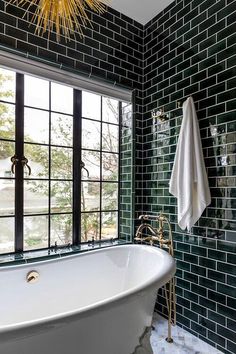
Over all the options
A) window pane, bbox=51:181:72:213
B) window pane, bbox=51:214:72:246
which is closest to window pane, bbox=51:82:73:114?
window pane, bbox=51:181:72:213

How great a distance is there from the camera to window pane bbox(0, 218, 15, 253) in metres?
1.96

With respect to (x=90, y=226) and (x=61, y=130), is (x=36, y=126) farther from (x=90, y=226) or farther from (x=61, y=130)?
(x=90, y=226)

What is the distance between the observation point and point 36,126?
214 cm

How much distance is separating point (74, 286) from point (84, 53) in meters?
2.00

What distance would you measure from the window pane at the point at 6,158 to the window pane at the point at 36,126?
157 mm

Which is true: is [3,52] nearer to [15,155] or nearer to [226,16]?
[15,155]

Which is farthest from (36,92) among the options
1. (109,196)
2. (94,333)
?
(94,333)

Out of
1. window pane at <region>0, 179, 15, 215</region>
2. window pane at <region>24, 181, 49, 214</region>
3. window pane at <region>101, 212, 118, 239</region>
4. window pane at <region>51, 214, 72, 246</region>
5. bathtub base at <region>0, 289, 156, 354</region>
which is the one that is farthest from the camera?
window pane at <region>101, 212, 118, 239</region>

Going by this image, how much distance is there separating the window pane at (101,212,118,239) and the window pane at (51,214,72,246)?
0.38 metres

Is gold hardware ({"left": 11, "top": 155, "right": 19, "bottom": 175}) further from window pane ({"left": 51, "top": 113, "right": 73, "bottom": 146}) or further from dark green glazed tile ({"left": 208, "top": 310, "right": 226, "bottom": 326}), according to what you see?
dark green glazed tile ({"left": 208, "top": 310, "right": 226, "bottom": 326})

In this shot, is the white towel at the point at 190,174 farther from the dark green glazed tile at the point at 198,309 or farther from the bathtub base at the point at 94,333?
the bathtub base at the point at 94,333

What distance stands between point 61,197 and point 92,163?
0.47 m

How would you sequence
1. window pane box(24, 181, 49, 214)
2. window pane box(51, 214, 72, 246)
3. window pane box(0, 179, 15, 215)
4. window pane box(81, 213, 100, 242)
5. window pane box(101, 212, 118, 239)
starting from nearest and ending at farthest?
window pane box(0, 179, 15, 215) → window pane box(24, 181, 49, 214) → window pane box(51, 214, 72, 246) → window pane box(81, 213, 100, 242) → window pane box(101, 212, 118, 239)

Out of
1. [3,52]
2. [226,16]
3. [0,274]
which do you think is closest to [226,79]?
[226,16]
